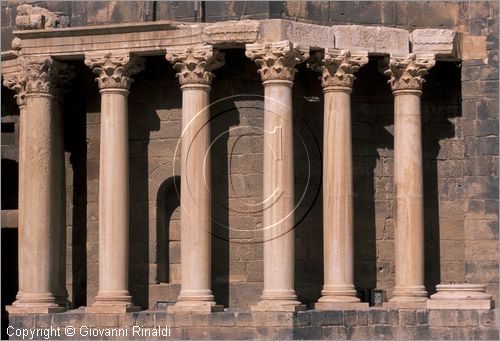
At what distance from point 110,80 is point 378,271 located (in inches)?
283

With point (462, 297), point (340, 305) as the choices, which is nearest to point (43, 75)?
point (340, 305)

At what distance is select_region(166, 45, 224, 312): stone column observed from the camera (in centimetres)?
3884

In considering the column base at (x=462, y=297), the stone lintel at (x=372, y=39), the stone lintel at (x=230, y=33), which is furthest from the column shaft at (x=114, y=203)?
the column base at (x=462, y=297)

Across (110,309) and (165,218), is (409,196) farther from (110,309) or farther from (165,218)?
(110,309)

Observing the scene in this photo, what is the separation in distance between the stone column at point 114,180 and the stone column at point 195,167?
127 centimetres

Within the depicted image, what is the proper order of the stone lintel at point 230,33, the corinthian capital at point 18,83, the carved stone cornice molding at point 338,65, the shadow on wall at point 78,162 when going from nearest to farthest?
the stone lintel at point 230,33
the carved stone cornice molding at point 338,65
the corinthian capital at point 18,83
the shadow on wall at point 78,162

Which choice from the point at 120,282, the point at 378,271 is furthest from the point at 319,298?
the point at 120,282

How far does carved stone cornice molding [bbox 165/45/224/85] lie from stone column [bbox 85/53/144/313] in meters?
1.21

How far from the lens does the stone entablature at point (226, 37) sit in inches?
1538

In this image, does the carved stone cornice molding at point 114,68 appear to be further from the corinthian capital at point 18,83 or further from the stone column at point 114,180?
the corinthian capital at point 18,83

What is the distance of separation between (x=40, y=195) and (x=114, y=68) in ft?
10.6

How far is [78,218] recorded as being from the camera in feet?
137

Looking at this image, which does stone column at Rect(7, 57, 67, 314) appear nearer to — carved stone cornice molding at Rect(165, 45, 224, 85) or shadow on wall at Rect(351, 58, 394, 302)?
carved stone cornice molding at Rect(165, 45, 224, 85)

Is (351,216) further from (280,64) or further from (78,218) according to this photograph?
(78,218)
